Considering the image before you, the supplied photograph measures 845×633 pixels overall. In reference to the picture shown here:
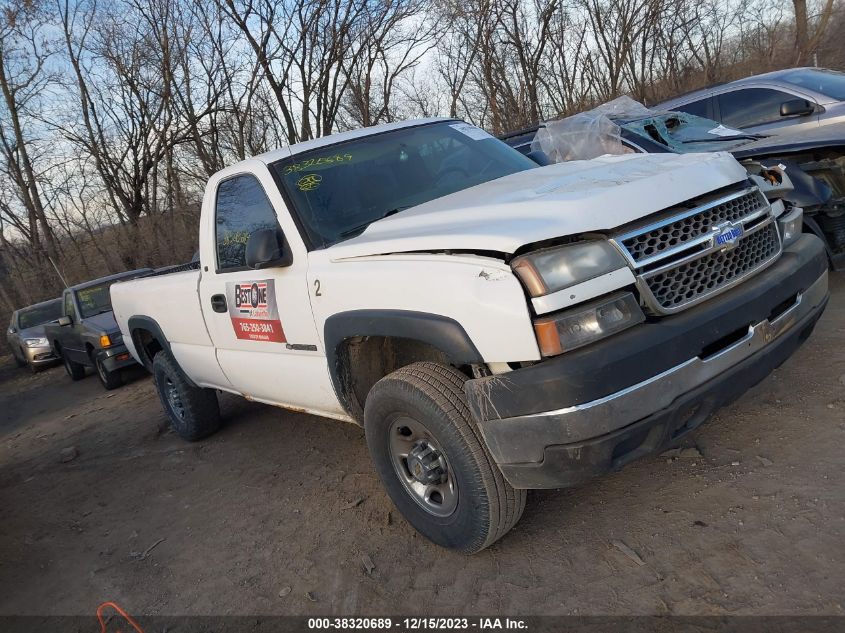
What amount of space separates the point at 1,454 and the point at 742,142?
8.51 meters

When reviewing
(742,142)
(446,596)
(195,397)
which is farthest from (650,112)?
(446,596)

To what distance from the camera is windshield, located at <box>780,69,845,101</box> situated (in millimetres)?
6887

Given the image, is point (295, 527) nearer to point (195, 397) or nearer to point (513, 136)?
point (195, 397)

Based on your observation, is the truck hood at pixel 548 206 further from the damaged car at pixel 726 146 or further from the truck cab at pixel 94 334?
the truck cab at pixel 94 334

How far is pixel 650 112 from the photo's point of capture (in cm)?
759

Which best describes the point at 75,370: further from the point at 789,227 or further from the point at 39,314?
the point at 789,227

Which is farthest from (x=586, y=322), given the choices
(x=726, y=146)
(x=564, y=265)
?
(x=726, y=146)

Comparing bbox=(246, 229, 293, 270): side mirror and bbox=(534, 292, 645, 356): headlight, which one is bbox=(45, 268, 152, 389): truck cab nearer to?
bbox=(246, 229, 293, 270): side mirror

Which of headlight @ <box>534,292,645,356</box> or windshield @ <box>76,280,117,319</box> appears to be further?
windshield @ <box>76,280,117,319</box>

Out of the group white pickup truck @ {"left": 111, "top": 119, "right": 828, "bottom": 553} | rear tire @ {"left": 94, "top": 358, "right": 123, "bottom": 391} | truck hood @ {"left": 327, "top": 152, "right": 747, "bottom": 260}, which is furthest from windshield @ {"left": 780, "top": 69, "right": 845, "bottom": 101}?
rear tire @ {"left": 94, "top": 358, "right": 123, "bottom": 391}

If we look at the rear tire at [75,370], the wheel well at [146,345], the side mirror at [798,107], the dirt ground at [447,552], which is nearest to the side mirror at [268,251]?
the dirt ground at [447,552]

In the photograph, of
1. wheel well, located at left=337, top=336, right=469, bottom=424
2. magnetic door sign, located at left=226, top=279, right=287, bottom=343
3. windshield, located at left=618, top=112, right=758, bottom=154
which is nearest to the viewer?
wheel well, located at left=337, top=336, right=469, bottom=424

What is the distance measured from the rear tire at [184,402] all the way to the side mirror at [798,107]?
21.1 feet

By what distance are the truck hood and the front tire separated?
1.93ft
